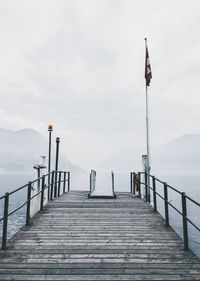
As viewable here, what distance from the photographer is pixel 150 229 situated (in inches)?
278

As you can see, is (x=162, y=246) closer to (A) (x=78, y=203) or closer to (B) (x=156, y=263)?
(B) (x=156, y=263)

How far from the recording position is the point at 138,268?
4625 millimetres

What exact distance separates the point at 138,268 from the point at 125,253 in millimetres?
705

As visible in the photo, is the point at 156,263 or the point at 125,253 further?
the point at 125,253

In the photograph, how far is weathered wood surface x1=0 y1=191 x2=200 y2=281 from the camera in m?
4.43

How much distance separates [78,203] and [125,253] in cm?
584

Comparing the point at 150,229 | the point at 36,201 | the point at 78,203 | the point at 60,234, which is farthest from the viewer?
the point at 78,203

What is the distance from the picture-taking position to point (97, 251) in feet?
17.8

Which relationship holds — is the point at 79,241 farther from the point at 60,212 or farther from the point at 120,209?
the point at 120,209

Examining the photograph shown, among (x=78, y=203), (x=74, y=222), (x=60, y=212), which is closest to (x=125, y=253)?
(x=74, y=222)

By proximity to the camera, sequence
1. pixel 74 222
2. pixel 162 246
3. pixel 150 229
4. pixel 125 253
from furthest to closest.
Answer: pixel 74 222
pixel 150 229
pixel 162 246
pixel 125 253

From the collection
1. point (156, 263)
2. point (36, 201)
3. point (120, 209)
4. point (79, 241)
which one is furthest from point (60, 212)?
point (156, 263)

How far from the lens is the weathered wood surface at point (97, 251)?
4430 mm

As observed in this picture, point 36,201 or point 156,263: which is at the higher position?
point 36,201
